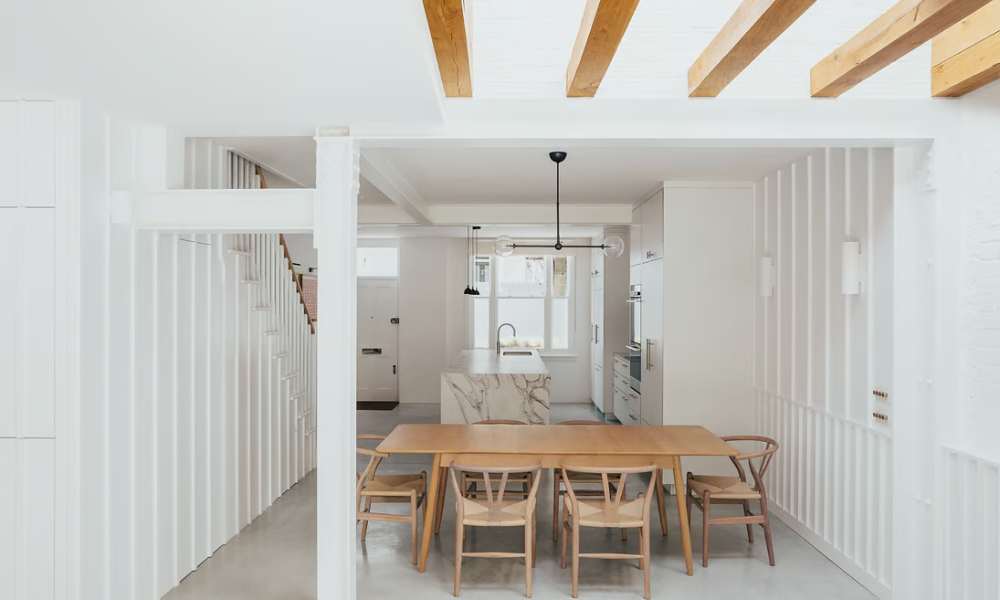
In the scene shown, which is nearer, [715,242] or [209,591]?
[209,591]

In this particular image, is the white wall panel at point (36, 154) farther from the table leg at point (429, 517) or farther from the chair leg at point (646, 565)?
the chair leg at point (646, 565)

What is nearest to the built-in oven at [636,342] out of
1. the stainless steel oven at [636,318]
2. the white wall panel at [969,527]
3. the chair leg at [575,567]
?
the stainless steel oven at [636,318]

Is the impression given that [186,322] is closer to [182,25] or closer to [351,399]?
[351,399]

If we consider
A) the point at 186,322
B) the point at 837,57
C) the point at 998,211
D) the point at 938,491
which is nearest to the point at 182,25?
the point at 186,322

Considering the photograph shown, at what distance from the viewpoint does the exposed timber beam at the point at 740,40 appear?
77.6 inches

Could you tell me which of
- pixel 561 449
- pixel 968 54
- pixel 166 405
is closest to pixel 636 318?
pixel 561 449

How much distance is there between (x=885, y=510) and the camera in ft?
10.8

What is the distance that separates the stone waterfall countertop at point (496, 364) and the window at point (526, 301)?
1735 mm

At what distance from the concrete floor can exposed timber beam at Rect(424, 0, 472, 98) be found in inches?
103

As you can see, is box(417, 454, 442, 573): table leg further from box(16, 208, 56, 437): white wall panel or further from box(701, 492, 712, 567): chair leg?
box(16, 208, 56, 437): white wall panel

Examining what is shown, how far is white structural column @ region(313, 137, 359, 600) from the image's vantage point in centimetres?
293

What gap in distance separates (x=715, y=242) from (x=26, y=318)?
471 centimetres

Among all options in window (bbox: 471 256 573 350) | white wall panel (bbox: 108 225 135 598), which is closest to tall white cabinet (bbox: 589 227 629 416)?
window (bbox: 471 256 573 350)

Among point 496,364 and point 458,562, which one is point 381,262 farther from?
point 458,562
